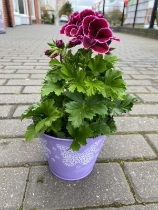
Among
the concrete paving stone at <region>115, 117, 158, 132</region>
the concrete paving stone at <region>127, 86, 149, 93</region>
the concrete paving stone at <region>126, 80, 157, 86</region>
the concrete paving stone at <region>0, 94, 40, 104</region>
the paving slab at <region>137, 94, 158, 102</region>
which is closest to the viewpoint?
the concrete paving stone at <region>115, 117, 158, 132</region>

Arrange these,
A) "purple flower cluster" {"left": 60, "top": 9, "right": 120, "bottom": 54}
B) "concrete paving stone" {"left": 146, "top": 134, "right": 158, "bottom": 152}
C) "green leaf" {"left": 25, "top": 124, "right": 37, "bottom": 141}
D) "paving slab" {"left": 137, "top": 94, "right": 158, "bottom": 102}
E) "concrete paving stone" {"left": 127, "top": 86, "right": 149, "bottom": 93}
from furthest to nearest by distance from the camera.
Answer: "concrete paving stone" {"left": 127, "top": 86, "right": 149, "bottom": 93}, "paving slab" {"left": 137, "top": 94, "right": 158, "bottom": 102}, "concrete paving stone" {"left": 146, "top": 134, "right": 158, "bottom": 152}, "green leaf" {"left": 25, "top": 124, "right": 37, "bottom": 141}, "purple flower cluster" {"left": 60, "top": 9, "right": 120, "bottom": 54}

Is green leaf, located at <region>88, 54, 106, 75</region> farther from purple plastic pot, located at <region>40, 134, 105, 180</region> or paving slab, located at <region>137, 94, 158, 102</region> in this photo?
paving slab, located at <region>137, 94, 158, 102</region>

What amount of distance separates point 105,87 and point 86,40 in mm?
237

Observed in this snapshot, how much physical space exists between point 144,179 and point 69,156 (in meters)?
0.52

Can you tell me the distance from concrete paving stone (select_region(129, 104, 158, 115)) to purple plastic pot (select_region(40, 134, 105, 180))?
3.44 feet

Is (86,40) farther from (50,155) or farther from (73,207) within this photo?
(73,207)

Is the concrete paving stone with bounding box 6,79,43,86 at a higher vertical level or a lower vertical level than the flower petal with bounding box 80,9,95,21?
lower

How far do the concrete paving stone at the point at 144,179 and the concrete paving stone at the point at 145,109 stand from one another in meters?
0.77

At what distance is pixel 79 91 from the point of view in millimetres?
891

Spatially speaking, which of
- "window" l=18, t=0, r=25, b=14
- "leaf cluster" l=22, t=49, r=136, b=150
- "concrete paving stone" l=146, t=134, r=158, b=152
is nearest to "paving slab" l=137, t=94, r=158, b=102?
"concrete paving stone" l=146, t=134, r=158, b=152

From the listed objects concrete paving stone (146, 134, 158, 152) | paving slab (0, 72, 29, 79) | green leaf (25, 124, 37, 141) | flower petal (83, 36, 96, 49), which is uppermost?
flower petal (83, 36, 96, 49)

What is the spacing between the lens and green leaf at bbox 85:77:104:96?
902 mm

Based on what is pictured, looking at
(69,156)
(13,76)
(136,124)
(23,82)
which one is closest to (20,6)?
(13,76)

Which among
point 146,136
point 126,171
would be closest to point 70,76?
point 126,171
